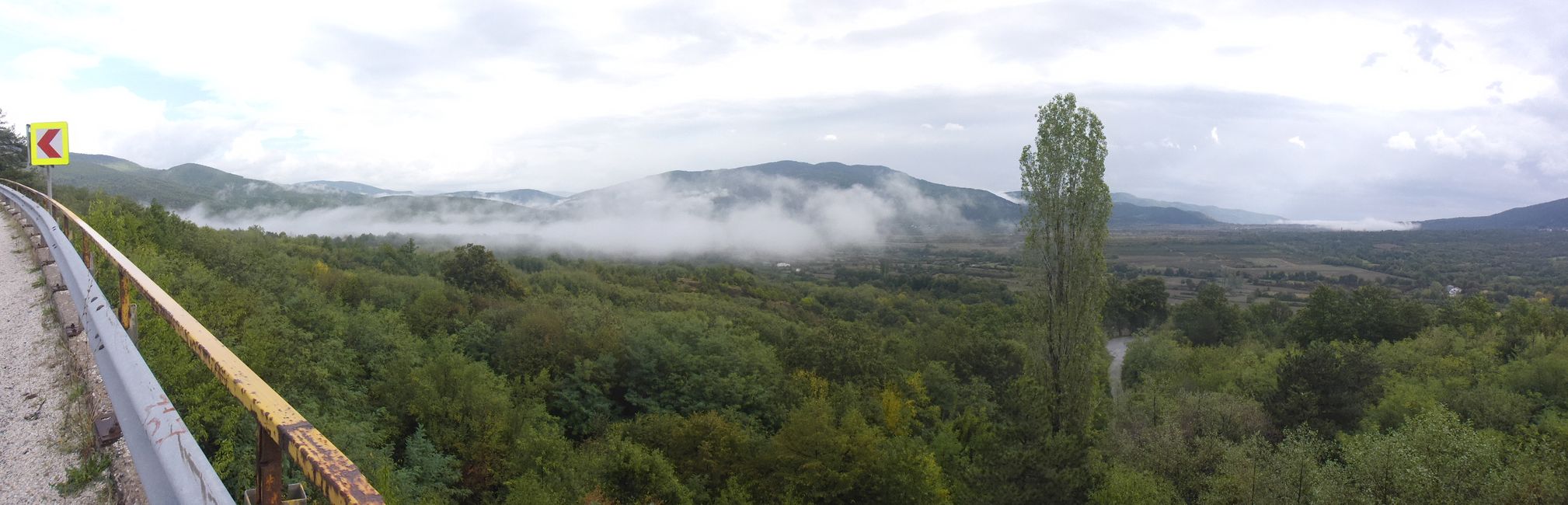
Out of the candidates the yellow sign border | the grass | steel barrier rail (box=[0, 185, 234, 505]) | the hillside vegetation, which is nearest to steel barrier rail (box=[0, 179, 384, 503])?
steel barrier rail (box=[0, 185, 234, 505])

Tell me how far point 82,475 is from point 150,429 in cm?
178

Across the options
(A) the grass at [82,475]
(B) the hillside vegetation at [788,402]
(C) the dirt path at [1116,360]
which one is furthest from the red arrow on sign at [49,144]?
(C) the dirt path at [1116,360]

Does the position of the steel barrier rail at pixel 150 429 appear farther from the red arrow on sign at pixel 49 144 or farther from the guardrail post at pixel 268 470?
the red arrow on sign at pixel 49 144

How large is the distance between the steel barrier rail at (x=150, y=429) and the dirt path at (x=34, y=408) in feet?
2.14

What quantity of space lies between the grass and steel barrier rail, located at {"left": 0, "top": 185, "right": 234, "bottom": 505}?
0.58 meters

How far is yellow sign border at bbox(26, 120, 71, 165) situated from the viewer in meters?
12.5

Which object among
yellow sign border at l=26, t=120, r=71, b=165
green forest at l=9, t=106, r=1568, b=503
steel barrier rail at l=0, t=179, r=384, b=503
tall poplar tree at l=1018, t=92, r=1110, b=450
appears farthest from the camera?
tall poplar tree at l=1018, t=92, r=1110, b=450

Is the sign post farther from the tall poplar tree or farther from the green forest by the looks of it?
the tall poplar tree

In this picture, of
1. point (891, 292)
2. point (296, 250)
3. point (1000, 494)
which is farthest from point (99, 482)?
point (891, 292)

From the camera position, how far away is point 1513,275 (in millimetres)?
114188

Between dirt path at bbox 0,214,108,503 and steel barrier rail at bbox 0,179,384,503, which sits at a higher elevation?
steel barrier rail at bbox 0,179,384,503

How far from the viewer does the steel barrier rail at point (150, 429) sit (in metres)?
2.41

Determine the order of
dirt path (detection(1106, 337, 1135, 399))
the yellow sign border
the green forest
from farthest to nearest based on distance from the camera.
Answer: dirt path (detection(1106, 337, 1135, 399)) < the green forest < the yellow sign border

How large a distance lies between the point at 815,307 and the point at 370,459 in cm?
8734
